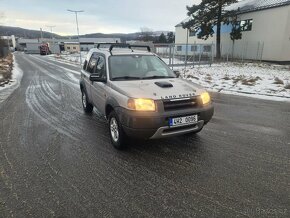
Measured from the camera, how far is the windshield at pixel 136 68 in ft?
17.4

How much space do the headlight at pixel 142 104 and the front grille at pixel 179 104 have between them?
0.23 meters

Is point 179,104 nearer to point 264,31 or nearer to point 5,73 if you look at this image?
point 5,73

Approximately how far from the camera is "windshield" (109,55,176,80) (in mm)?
5297

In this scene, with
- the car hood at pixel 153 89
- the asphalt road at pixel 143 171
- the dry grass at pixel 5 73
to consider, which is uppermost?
the car hood at pixel 153 89

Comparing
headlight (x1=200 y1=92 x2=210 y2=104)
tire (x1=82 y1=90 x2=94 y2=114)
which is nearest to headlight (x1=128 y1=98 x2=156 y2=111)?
headlight (x1=200 y1=92 x2=210 y2=104)

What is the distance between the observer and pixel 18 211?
120 inches

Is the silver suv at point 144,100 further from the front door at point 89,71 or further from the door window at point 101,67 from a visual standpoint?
the front door at point 89,71

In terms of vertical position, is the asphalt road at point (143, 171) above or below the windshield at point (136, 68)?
below

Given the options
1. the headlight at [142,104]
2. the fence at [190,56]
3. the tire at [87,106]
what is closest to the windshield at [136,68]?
Result: the headlight at [142,104]

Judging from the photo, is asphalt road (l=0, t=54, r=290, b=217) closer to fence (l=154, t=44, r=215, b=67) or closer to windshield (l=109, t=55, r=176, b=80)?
windshield (l=109, t=55, r=176, b=80)

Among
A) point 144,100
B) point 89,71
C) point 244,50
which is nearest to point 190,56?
point 244,50

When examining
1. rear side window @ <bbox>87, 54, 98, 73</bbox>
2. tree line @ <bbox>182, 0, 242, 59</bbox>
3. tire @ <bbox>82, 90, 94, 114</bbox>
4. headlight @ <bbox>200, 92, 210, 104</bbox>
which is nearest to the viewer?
headlight @ <bbox>200, 92, 210, 104</bbox>

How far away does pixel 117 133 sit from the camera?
15.6ft

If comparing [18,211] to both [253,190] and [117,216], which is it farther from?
[253,190]
